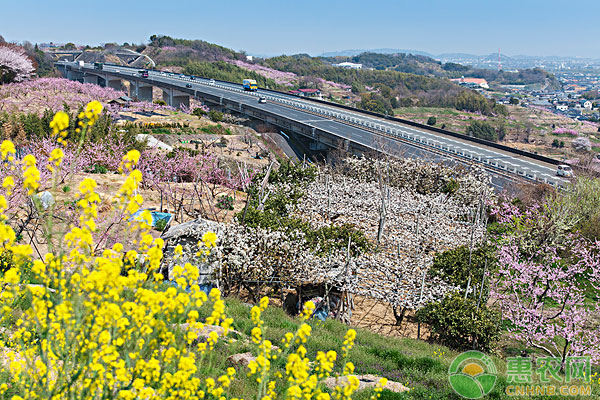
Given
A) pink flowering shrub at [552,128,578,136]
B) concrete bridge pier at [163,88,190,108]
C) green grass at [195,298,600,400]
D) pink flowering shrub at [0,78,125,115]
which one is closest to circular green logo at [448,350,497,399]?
green grass at [195,298,600,400]

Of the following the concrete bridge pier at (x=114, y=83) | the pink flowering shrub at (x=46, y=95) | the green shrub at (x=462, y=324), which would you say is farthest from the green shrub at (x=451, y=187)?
the concrete bridge pier at (x=114, y=83)

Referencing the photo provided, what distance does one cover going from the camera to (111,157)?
103 ft

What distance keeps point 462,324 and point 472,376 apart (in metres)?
4.41

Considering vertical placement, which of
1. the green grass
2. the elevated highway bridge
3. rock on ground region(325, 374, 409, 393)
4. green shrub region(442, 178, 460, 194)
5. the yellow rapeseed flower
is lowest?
the green grass

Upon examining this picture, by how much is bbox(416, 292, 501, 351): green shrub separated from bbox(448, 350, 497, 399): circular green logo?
277 centimetres

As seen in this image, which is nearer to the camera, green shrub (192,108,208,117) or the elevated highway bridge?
the elevated highway bridge

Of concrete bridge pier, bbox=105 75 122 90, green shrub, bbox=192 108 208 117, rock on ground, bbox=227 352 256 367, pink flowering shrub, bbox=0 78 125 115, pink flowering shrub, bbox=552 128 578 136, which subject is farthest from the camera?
pink flowering shrub, bbox=552 128 578 136

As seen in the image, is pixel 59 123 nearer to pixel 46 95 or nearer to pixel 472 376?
pixel 472 376

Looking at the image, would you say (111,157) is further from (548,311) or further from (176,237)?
(548,311)

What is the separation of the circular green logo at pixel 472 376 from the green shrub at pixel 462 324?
109 inches

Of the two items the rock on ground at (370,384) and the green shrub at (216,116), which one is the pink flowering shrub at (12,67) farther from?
the rock on ground at (370,384)

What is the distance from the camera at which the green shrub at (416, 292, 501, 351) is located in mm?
14922

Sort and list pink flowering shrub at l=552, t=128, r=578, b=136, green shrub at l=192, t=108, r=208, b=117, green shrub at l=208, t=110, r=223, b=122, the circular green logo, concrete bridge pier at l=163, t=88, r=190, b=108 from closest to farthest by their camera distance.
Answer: the circular green logo, green shrub at l=208, t=110, r=223, b=122, green shrub at l=192, t=108, r=208, b=117, concrete bridge pier at l=163, t=88, r=190, b=108, pink flowering shrub at l=552, t=128, r=578, b=136

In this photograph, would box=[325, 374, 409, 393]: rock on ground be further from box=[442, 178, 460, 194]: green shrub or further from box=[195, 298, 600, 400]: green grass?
box=[442, 178, 460, 194]: green shrub
